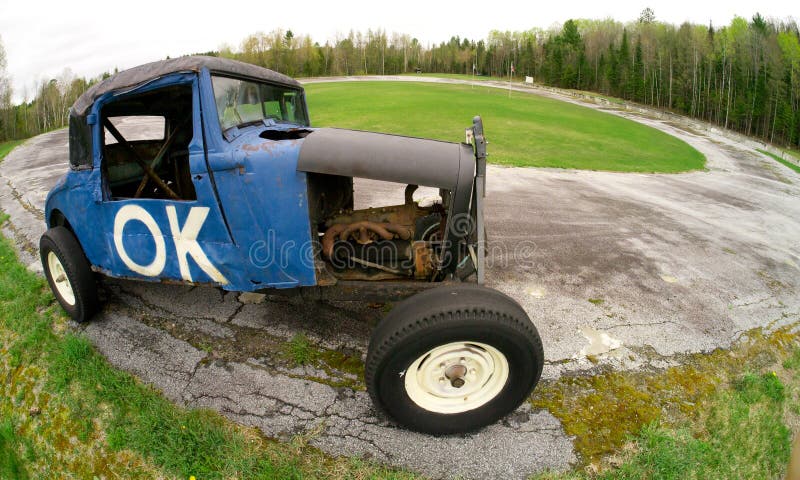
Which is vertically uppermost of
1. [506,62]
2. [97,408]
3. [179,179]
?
[506,62]

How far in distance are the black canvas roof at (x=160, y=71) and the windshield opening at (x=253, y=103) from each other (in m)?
0.08

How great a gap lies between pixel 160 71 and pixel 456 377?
3.15 m

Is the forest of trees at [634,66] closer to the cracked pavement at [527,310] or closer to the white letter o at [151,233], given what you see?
the cracked pavement at [527,310]

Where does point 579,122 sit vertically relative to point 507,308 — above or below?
above

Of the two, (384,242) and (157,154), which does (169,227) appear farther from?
(384,242)

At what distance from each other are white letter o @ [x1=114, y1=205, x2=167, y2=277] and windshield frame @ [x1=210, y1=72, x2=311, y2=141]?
1040 millimetres

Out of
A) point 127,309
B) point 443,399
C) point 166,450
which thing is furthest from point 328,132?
point 127,309

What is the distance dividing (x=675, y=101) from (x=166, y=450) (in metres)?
68.2

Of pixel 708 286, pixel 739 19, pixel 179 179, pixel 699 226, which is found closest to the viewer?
pixel 179 179

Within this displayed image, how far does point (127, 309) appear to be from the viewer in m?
4.45

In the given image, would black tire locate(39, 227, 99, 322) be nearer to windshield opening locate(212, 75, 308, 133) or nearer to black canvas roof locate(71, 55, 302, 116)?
black canvas roof locate(71, 55, 302, 116)

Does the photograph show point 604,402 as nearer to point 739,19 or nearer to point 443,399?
point 443,399

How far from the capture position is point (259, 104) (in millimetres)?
3818

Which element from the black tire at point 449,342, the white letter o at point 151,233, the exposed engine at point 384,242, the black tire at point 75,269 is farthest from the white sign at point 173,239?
the black tire at point 449,342
